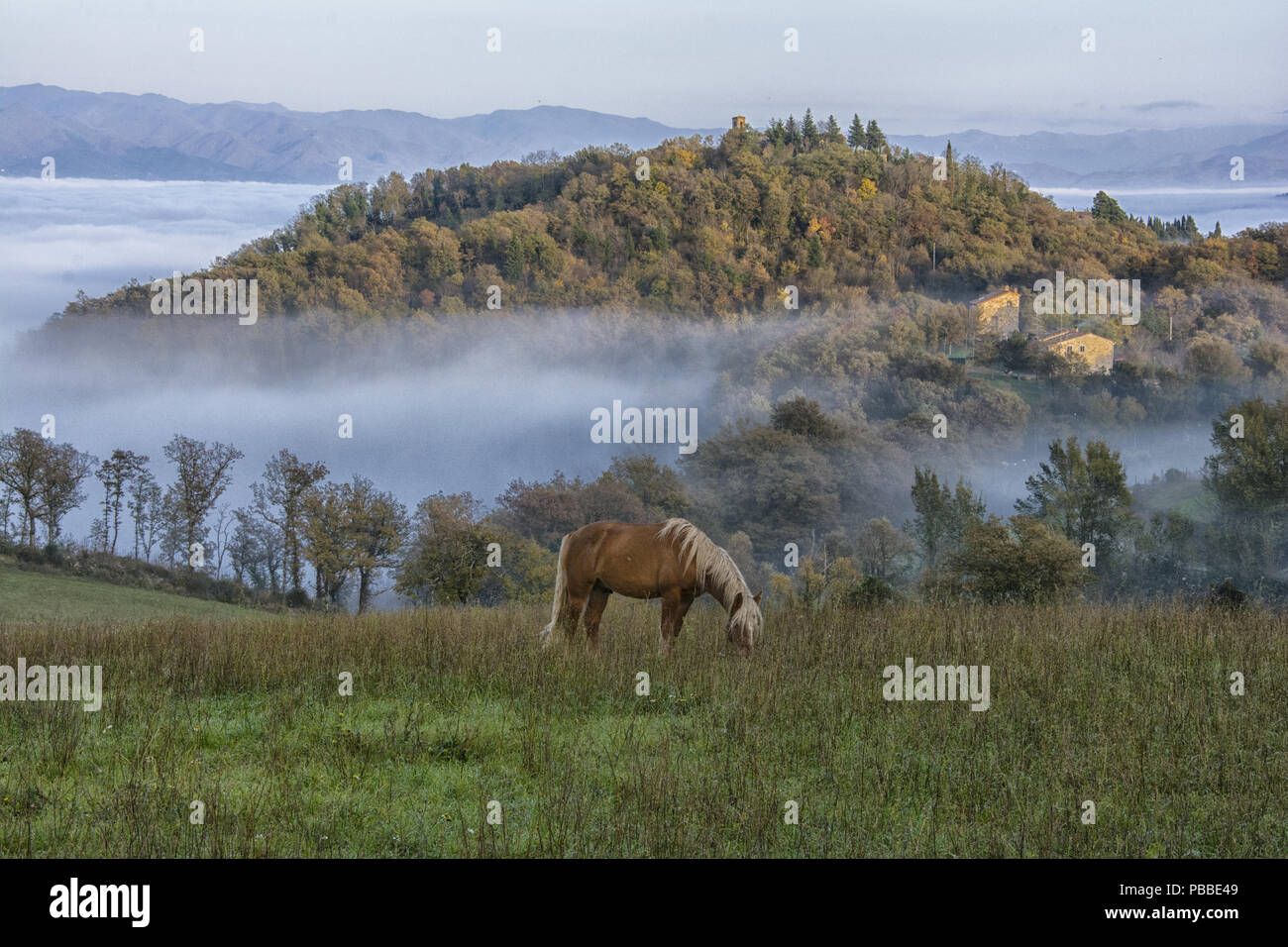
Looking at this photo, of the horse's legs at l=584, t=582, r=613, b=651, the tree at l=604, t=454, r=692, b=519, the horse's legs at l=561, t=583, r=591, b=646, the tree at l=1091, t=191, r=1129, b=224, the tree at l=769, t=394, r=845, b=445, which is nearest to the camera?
the horse's legs at l=561, t=583, r=591, b=646

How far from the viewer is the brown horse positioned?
31.9 ft

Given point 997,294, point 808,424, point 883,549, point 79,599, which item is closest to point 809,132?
point 997,294

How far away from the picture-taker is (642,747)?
752 centimetres

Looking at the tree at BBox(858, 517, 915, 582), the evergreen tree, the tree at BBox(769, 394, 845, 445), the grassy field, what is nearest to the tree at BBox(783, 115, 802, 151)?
the evergreen tree

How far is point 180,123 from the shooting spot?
10525 centimetres

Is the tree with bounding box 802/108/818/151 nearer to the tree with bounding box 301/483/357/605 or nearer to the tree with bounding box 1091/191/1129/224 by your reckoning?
the tree with bounding box 1091/191/1129/224

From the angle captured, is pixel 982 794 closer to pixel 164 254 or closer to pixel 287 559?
pixel 287 559

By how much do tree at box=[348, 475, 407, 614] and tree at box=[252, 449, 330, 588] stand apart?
5.15ft

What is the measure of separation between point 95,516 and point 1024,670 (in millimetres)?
31990

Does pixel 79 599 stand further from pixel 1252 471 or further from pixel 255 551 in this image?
pixel 1252 471

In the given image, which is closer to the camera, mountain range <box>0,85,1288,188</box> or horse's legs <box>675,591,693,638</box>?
horse's legs <box>675,591,693,638</box>

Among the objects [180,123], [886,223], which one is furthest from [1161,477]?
[180,123]

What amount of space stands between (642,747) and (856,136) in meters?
84.5

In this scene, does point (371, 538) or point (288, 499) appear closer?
point (371, 538)
